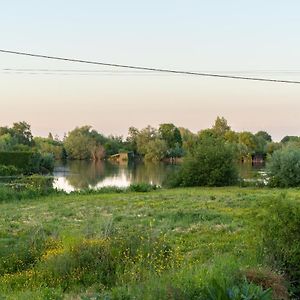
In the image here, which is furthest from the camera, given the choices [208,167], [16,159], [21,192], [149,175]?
[149,175]

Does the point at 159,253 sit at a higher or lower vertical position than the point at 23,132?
lower

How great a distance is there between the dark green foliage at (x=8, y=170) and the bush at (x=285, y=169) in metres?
26.4

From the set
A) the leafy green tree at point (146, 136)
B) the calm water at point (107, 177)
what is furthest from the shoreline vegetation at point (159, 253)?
the leafy green tree at point (146, 136)

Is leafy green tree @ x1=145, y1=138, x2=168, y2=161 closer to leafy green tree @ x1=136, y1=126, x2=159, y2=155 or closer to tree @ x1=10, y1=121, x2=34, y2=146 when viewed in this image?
leafy green tree @ x1=136, y1=126, x2=159, y2=155

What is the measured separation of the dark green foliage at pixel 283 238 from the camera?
7.50m

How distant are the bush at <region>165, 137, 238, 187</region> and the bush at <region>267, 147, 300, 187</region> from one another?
313cm

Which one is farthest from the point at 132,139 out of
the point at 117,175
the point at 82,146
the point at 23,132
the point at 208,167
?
the point at 208,167

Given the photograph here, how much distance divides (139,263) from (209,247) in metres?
2.63

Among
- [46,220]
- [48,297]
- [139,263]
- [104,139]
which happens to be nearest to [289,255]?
[139,263]

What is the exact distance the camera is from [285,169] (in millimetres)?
32719

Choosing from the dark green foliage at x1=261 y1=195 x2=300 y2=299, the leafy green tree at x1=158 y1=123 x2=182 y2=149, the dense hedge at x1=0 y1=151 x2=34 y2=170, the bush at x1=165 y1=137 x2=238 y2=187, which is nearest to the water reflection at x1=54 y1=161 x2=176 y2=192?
the dense hedge at x1=0 y1=151 x2=34 y2=170

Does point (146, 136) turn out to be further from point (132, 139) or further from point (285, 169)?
point (285, 169)

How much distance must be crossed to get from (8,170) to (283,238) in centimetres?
4523

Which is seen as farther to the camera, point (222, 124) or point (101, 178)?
point (222, 124)
